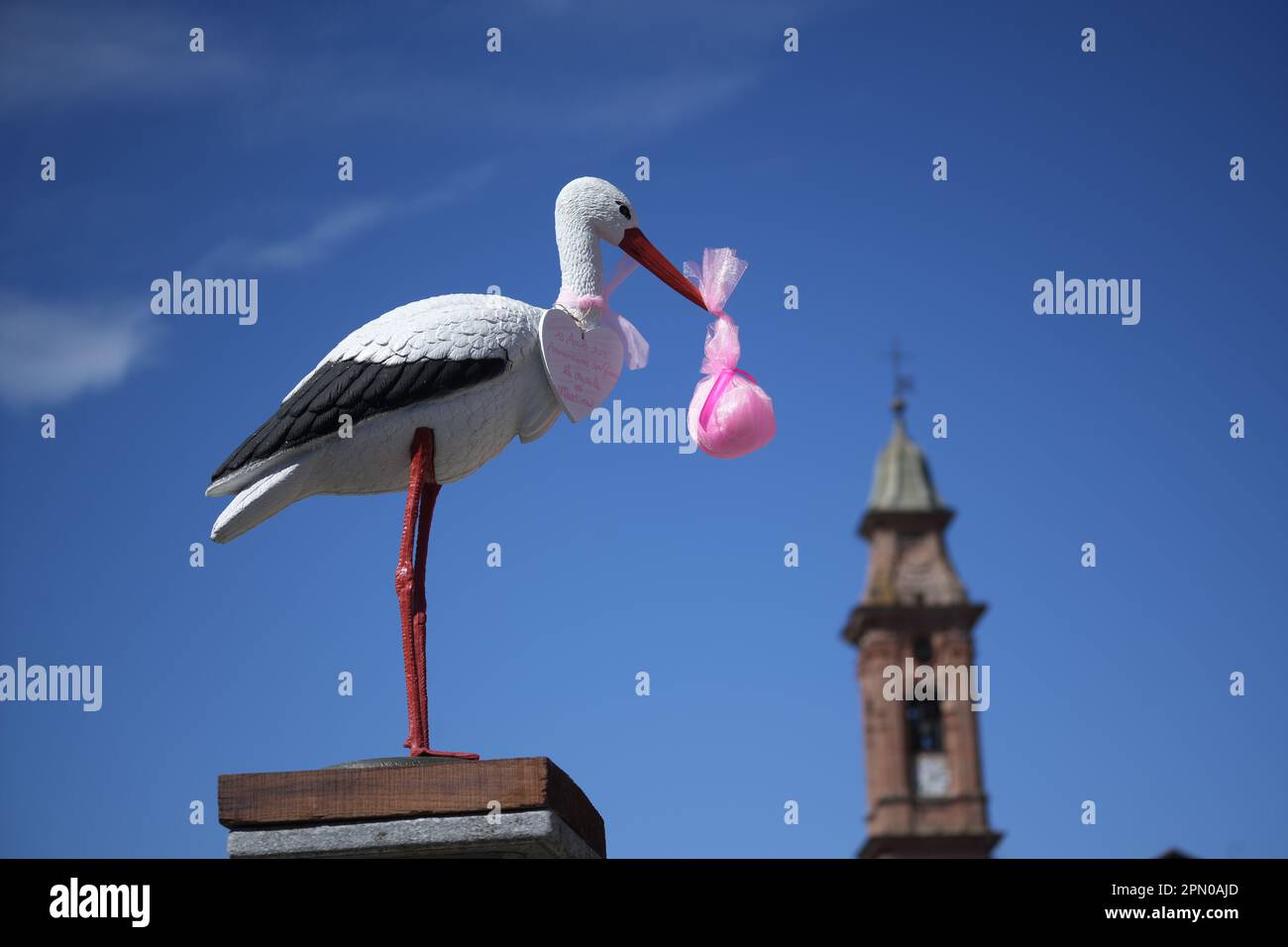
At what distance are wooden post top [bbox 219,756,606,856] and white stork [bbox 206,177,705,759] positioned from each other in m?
0.65

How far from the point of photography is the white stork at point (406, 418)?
6977 mm

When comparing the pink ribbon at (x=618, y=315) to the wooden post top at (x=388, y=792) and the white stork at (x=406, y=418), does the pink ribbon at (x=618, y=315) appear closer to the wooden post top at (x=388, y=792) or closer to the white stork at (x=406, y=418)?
the white stork at (x=406, y=418)

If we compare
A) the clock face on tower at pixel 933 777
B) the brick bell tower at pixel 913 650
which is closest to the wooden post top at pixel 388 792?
the brick bell tower at pixel 913 650

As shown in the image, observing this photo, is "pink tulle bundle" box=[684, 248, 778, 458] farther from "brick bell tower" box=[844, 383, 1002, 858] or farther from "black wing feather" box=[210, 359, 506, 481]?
"brick bell tower" box=[844, 383, 1002, 858]

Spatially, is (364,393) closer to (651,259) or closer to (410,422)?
(410,422)

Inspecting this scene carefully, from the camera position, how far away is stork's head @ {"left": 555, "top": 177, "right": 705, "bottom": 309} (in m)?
7.61

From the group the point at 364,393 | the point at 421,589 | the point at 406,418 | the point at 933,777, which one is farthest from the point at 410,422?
the point at 933,777

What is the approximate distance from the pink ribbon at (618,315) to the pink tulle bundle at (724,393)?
0.37 metres

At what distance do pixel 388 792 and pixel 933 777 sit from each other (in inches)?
2729

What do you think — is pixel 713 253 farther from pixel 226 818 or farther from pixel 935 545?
pixel 935 545

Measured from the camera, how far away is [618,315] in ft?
25.0
